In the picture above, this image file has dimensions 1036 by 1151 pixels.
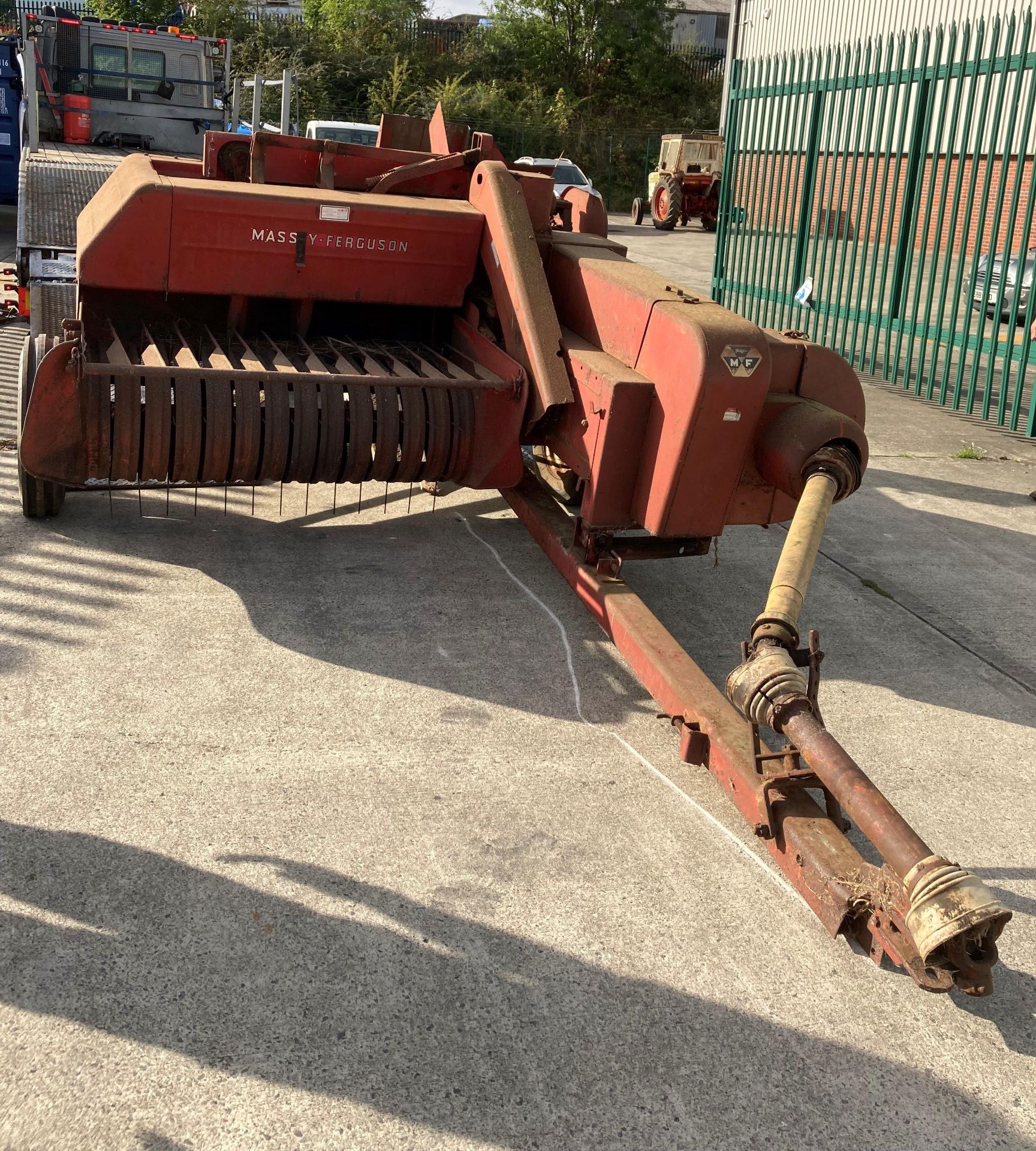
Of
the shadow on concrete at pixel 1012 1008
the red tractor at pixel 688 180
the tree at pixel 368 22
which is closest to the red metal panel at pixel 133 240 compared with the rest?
the shadow on concrete at pixel 1012 1008

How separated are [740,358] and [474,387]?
1293mm

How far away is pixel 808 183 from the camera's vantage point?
34.2 feet

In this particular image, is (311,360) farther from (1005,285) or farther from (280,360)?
(1005,285)

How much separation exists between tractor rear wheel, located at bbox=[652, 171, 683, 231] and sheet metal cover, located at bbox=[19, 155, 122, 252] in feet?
56.4

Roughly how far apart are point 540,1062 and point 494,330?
3.72 meters

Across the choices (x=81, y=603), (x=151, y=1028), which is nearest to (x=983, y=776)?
(x=151, y=1028)

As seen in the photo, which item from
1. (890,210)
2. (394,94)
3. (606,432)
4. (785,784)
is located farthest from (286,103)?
(394,94)

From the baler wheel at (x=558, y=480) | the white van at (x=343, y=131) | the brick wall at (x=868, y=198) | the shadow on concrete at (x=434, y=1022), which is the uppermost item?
the white van at (x=343, y=131)

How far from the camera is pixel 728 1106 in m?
2.46

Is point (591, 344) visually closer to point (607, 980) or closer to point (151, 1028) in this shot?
point (607, 980)

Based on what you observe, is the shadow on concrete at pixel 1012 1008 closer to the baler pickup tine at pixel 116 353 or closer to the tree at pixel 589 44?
the baler pickup tine at pixel 116 353

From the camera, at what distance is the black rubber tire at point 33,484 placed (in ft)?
16.6

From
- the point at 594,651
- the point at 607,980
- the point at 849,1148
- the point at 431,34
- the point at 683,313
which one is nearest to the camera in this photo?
the point at 849,1148

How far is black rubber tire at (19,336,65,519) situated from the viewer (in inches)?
199
